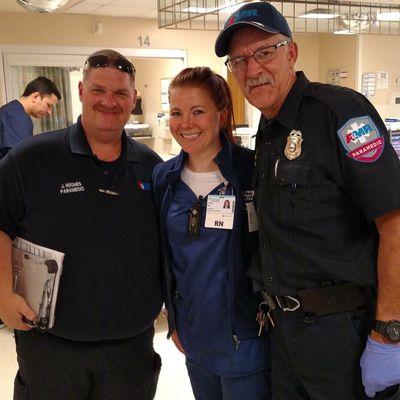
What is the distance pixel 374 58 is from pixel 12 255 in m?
6.55

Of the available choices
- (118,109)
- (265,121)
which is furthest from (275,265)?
(118,109)

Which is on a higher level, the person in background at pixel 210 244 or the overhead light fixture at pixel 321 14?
the overhead light fixture at pixel 321 14

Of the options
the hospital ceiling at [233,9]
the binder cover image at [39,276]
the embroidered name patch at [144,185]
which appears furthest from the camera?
the hospital ceiling at [233,9]

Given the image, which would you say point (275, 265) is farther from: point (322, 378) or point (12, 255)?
point (12, 255)

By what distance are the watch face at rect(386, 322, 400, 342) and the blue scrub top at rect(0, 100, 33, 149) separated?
307cm

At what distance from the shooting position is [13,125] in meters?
3.59

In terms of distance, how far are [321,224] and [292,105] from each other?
0.34 meters

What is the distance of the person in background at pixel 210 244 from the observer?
1.51 m

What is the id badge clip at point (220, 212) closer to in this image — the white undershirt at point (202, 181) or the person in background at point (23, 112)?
the white undershirt at point (202, 181)

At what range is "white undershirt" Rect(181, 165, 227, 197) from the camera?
1583mm

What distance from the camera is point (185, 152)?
5.43 feet

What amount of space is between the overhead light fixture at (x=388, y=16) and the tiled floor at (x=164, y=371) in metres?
3.35

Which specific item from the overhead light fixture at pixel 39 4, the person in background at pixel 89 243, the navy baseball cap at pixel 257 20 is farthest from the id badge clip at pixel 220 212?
the overhead light fixture at pixel 39 4

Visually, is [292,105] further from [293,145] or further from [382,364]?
[382,364]
